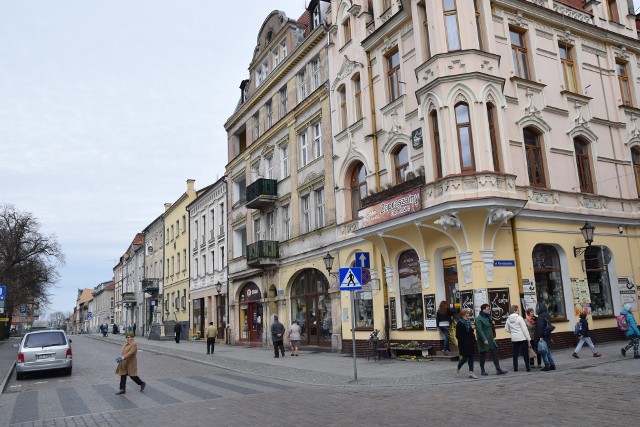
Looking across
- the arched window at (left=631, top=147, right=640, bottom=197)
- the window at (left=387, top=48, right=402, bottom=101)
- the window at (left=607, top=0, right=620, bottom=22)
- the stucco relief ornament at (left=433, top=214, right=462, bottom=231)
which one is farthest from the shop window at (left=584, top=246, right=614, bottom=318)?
the window at (left=607, top=0, right=620, bottom=22)

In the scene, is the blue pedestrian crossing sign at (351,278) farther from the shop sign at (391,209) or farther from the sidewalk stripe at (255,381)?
the shop sign at (391,209)

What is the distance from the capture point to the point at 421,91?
685 inches

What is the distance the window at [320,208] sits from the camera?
25.3 m

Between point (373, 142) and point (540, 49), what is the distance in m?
6.89

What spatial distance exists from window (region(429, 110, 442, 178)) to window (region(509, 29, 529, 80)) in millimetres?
3803

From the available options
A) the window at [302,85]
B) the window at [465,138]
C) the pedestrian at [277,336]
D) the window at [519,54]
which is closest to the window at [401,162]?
the window at [465,138]

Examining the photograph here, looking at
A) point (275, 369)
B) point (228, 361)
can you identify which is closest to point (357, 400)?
point (275, 369)

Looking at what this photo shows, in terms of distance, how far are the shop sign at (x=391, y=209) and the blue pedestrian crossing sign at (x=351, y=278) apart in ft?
12.7

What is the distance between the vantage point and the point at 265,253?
93.1 feet

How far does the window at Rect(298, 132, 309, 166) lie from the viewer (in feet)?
88.1

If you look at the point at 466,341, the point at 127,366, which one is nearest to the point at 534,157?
the point at 466,341

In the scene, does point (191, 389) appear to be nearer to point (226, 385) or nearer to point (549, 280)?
point (226, 385)

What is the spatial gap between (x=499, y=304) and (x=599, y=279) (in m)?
5.76

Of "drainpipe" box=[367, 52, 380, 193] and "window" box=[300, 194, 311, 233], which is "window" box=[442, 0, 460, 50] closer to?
"drainpipe" box=[367, 52, 380, 193]
